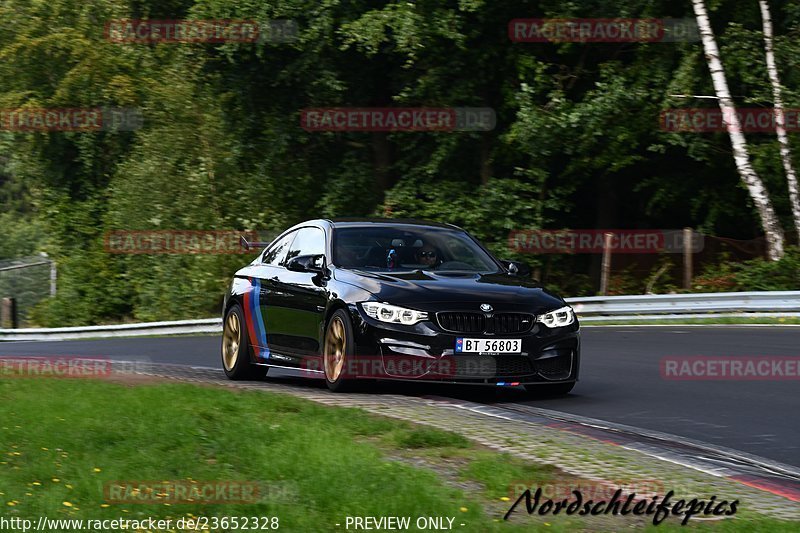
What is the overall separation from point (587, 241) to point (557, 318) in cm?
1978

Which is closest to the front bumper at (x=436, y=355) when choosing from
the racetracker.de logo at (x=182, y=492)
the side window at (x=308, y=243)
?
the side window at (x=308, y=243)

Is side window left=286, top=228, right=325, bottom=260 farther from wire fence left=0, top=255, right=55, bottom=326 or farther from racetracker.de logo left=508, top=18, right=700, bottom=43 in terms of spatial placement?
wire fence left=0, top=255, right=55, bottom=326

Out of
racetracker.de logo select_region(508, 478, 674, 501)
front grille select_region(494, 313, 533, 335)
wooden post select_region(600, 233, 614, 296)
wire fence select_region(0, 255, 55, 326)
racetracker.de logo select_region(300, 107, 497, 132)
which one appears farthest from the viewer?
wire fence select_region(0, 255, 55, 326)

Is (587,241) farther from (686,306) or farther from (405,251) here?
(405,251)

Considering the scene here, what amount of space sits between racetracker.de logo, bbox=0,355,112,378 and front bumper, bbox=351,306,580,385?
397 cm

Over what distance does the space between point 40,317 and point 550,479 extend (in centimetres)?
3900

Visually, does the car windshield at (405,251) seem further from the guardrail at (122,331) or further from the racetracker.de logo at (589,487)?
the guardrail at (122,331)

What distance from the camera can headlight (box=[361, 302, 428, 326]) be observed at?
38.0 ft

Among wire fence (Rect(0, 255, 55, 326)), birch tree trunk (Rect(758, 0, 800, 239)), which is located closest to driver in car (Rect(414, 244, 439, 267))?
birch tree trunk (Rect(758, 0, 800, 239))

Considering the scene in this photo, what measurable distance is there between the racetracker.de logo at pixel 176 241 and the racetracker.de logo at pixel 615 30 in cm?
921

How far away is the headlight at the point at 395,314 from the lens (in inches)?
456

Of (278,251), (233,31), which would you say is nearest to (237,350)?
(278,251)

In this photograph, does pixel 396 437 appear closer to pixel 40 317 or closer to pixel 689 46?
pixel 689 46

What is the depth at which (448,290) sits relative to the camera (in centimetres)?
1180
